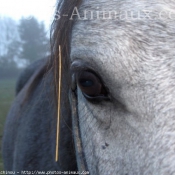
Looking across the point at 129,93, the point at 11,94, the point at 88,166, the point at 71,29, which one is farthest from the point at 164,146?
the point at 11,94

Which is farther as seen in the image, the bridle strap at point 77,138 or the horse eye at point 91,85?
the bridle strap at point 77,138

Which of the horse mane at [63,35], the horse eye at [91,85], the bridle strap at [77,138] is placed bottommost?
the bridle strap at [77,138]

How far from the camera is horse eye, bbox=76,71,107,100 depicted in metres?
1.06

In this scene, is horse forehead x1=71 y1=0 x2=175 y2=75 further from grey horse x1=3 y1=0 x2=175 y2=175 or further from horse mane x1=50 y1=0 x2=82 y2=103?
horse mane x1=50 y1=0 x2=82 y2=103

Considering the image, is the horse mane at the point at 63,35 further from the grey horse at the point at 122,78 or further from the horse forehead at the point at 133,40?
the horse forehead at the point at 133,40

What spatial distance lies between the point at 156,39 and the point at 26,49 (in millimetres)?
8266

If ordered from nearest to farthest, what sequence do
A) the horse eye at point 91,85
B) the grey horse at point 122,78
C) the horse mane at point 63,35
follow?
the grey horse at point 122,78
the horse eye at point 91,85
the horse mane at point 63,35

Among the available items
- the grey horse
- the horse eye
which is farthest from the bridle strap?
the horse eye

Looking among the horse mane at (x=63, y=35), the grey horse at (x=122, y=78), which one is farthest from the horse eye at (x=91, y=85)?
the horse mane at (x=63, y=35)

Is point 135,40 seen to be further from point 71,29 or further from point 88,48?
point 71,29

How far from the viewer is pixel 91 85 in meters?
1.07

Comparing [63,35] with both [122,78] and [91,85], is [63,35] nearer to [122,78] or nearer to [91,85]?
[91,85]

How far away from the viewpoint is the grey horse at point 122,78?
0.91 meters

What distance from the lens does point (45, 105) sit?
2.04 meters
